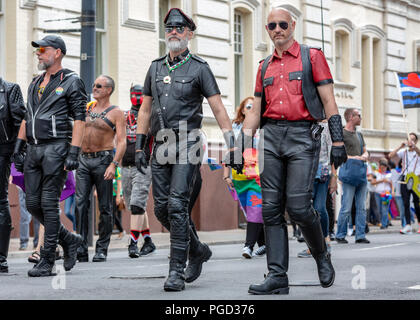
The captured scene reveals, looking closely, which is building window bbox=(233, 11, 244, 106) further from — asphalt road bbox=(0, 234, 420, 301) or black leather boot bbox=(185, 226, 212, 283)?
black leather boot bbox=(185, 226, 212, 283)

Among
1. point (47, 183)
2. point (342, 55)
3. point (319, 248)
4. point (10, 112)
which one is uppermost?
point (342, 55)

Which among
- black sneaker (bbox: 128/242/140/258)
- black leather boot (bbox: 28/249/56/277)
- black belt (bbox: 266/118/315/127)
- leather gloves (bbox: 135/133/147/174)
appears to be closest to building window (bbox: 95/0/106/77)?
black sneaker (bbox: 128/242/140/258)

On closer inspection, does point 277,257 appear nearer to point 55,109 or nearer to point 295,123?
point 295,123

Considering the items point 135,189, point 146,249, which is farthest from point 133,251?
point 135,189

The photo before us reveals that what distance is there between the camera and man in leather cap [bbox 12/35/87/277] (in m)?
9.12

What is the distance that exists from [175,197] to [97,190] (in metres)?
4.11

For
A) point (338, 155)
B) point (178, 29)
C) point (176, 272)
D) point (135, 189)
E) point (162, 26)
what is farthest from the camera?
point (162, 26)

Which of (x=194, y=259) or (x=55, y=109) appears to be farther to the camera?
(x=55, y=109)

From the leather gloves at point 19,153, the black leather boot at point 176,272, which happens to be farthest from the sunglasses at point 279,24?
the leather gloves at point 19,153

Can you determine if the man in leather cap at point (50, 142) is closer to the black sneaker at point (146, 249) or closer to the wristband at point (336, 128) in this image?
the wristband at point (336, 128)

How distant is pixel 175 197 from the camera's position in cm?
780

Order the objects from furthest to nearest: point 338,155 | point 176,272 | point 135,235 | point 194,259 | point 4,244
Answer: point 135,235 → point 4,244 → point 194,259 → point 176,272 → point 338,155

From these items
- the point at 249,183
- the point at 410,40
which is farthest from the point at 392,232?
the point at 410,40
